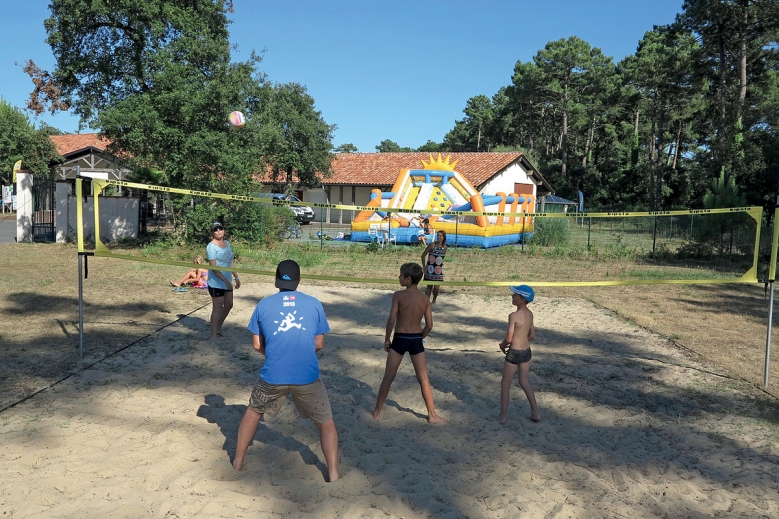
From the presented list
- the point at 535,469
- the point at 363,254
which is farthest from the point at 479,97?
the point at 535,469

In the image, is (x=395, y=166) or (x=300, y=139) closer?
(x=300, y=139)

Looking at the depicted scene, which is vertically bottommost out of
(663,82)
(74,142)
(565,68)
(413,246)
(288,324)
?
(413,246)

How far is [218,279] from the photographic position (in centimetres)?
723

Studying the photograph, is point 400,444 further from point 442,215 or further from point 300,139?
point 300,139

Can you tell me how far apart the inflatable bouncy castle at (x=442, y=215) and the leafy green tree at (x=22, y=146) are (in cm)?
1603

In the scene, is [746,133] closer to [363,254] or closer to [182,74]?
[363,254]

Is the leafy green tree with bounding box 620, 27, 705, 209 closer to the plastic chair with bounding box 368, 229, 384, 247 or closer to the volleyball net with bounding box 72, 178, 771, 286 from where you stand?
the volleyball net with bounding box 72, 178, 771, 286

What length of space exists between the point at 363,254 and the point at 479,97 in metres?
72.1

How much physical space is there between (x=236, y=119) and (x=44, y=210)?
7.42 meters

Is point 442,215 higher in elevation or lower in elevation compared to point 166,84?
lower

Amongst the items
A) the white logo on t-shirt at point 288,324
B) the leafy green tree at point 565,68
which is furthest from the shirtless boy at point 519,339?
the leafy green tree at point 565,68

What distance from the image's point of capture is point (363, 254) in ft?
59.7

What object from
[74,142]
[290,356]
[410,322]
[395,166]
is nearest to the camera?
[290,356]

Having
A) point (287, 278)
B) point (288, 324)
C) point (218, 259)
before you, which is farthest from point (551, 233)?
point (288, 324)
